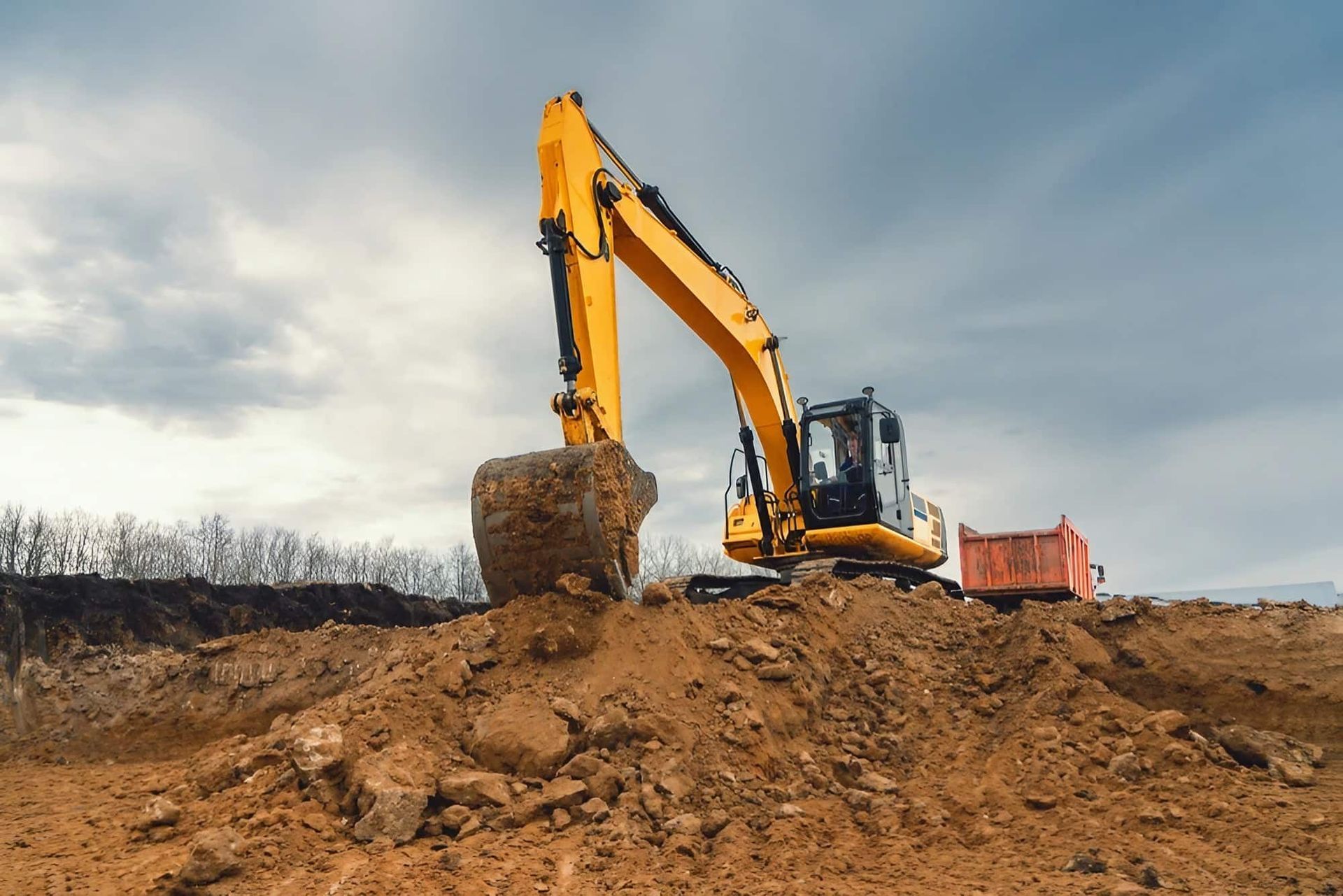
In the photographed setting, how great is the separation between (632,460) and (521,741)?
86.6 inches

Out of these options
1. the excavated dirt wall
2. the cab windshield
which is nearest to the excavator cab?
the cab windshield

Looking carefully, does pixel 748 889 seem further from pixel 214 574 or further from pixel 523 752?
pixel 214 574

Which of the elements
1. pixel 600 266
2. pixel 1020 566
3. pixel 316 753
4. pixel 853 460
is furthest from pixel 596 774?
pixel 1020 566

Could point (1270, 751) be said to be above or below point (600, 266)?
below

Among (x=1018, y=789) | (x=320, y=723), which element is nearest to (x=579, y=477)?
(x=320, y=723)

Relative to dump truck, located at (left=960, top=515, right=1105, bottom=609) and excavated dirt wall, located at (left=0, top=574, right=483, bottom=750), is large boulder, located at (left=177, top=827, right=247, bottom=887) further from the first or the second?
dump truck, located at (left=960, top=515, right=1105, bottom=609)

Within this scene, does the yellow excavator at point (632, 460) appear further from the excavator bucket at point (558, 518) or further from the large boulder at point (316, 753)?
the large boulder at point (316, 753)

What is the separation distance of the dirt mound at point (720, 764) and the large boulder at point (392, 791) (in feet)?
0.06

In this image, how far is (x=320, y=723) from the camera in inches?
232

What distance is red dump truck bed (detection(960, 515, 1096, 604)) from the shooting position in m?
14.6

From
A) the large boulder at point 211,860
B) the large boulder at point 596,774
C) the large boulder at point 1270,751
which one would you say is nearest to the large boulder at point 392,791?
the large boulder at point 211,860

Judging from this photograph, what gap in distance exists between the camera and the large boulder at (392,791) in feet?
16.6

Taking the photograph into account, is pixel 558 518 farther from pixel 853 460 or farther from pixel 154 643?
pixel 154 643

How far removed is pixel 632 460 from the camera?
6.98 m
